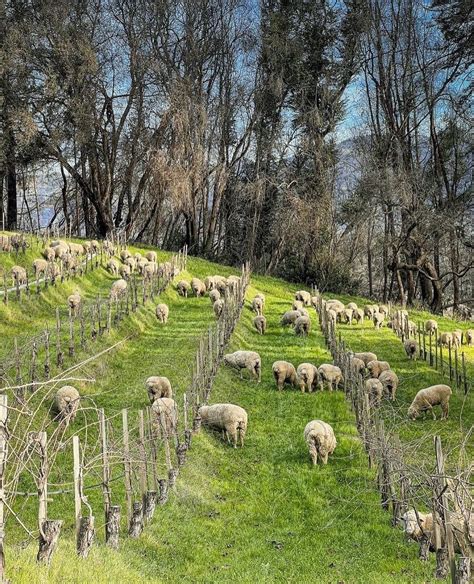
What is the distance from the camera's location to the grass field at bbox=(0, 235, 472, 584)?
1027cm

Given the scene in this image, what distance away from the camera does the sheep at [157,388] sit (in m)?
17.6

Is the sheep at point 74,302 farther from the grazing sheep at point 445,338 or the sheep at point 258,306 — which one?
the grazing sheep at point 445,338

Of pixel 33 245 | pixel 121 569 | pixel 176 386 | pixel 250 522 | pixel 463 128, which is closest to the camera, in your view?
pixel 121 569

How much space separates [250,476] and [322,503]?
1924 mm

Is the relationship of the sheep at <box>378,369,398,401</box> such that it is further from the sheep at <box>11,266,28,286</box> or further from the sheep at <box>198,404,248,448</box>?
the sheep at <box>11,266,28,286</box>

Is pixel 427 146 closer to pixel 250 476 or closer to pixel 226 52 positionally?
pixel 226 52

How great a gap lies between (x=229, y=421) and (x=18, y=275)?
13.2 metres

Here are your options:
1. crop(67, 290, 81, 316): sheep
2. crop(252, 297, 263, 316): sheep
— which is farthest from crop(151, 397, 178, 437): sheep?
crop(252, 297, 263, 316): sheep

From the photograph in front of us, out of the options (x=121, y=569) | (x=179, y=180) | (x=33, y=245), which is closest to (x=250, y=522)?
(x=121, y=569)

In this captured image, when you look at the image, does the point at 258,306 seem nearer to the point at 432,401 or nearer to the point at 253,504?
the point at 432,401

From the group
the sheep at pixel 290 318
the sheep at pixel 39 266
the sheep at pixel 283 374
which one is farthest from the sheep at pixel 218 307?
the sheep at pixel 283 374

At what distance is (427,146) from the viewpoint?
51531 mm

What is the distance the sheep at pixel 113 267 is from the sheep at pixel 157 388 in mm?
16923

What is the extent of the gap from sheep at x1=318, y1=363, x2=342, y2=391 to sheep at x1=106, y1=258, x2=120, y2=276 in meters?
16.0
